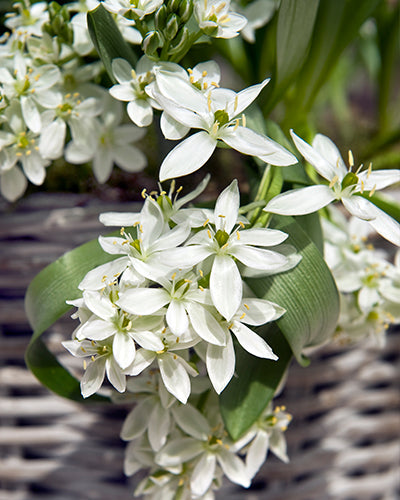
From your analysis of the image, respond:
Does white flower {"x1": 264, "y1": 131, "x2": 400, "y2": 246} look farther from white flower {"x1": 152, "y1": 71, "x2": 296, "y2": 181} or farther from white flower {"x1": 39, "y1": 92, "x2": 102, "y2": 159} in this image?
white flower {"x1": 39, "y1": 92, "x2": 102, "y2": 159}

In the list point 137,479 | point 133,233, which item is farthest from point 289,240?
point 137,479

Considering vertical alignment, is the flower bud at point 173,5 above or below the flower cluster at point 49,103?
above

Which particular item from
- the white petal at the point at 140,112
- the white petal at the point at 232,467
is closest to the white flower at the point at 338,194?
the white petal at the point at 140,112

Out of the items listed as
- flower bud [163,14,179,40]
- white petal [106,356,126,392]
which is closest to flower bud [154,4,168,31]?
flower bud [163,14,179,40]

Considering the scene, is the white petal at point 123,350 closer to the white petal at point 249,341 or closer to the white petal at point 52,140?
the white petal at point 249,341

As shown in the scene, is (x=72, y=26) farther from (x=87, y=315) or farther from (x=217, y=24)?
(x=87, y=315)
